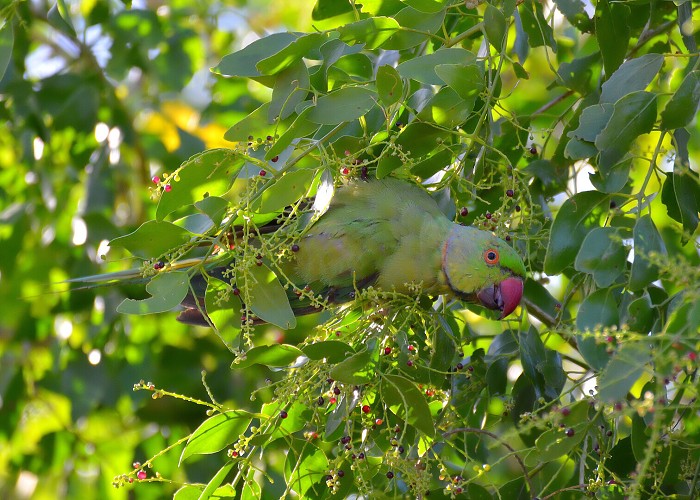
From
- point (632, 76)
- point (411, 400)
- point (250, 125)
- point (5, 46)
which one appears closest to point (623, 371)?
point (411, 400)

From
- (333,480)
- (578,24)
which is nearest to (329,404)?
(333,480)

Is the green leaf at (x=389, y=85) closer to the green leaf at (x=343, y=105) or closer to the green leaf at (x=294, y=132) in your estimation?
the green leaf at (x=343, y=105)

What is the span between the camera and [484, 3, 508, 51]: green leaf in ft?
5.99

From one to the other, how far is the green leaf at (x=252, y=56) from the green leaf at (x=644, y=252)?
84cm

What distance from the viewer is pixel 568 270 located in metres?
2.17

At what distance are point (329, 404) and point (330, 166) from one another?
1.88 feet

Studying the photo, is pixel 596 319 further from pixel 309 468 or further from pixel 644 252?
pixel 309 468

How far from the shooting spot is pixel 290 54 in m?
1.80

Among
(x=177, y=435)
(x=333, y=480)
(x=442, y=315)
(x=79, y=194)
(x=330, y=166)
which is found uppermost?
(x=330, y=166)

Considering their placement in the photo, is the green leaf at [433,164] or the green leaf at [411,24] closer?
the green leaf at [411,24]

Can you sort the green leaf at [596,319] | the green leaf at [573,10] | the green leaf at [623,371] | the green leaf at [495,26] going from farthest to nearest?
the green leaf at [573,10] → the green leaf at [495,26] → the green leaf at [596,319] → the green leaf at [623,371]

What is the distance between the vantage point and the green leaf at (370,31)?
5.98 ft

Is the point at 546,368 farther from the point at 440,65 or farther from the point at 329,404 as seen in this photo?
the point at 440,65

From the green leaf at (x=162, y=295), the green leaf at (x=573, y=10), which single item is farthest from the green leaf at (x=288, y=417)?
the green leaf at (x=573, y=10)
